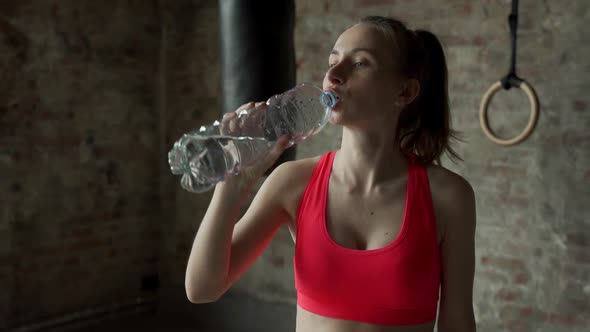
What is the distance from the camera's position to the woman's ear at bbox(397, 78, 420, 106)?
1.62 m

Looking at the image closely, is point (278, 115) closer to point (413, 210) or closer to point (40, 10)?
point (413, 210)

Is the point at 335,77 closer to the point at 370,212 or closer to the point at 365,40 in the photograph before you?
the point at 365,40

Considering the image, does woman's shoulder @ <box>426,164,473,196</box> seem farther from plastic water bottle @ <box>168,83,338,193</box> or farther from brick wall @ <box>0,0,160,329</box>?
brick wall @ <box>0,0,160,329</box>

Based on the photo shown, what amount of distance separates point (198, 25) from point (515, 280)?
225 cm

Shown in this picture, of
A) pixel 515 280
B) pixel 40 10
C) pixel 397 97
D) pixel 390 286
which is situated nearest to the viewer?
pixel 390 286

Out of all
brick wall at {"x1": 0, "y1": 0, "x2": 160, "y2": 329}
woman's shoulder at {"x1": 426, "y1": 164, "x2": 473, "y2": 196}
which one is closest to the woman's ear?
woman's shoulder at {"x1": 426, "y1": 164, "x2": 473, "y2": 196}

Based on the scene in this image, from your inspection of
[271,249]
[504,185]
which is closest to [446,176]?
[504,185]

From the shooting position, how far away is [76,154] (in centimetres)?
369

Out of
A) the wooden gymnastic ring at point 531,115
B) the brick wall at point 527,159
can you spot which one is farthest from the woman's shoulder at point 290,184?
the brick wall at point 527,159

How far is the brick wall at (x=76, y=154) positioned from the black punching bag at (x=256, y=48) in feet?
5.60

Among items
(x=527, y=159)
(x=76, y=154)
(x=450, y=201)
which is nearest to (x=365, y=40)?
(x=450, y=201)

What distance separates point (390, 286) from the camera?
1486 millimetres

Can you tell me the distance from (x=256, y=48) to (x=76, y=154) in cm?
198

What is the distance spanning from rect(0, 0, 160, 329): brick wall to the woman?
7.19 feet
